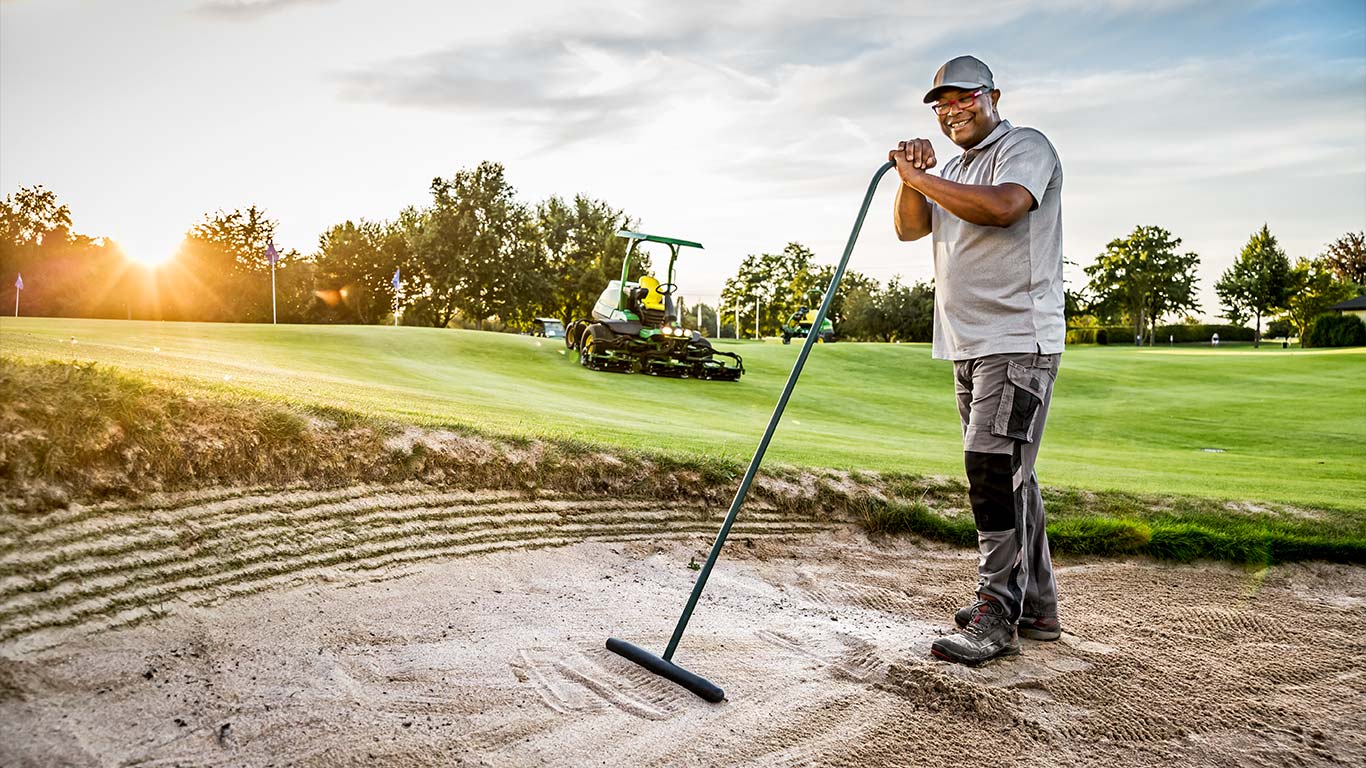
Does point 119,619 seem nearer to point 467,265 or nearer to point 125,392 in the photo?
point 125,392

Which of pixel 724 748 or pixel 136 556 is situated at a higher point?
pixel 136 556

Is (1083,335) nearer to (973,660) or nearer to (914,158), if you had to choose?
(914,158)

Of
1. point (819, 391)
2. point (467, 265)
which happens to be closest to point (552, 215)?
point (467, 265)

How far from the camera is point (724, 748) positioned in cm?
284

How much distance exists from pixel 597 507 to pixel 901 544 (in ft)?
6.77

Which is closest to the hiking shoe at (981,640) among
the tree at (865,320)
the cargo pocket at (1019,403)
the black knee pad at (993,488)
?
the black knee pad at (993,488)

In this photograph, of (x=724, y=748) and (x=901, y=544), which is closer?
(x=724, y=748)

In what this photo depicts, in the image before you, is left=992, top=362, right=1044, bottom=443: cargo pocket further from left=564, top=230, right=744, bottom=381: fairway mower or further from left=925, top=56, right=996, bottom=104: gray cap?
left=564, top=230, right=744, bottom=381: fairway mower

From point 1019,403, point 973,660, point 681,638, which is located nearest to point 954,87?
point 1019,403

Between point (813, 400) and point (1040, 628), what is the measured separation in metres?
16.6

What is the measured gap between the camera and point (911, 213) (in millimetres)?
4082

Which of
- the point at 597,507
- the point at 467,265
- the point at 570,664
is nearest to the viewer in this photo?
the point at 570,664

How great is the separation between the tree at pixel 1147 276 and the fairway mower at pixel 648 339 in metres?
59.7

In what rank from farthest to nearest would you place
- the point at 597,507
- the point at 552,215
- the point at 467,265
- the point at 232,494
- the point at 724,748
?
the point at 552,215 → the point at 467,265 → the point at 597,507 → the point at 232,494 → the point at 724,748
